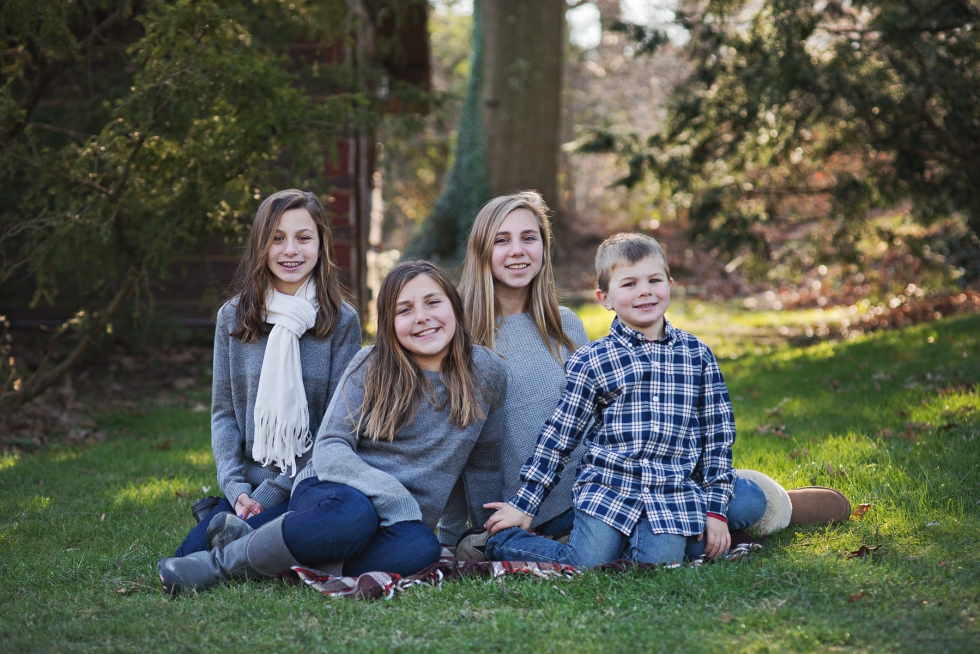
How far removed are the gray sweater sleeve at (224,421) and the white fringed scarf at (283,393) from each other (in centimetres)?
12

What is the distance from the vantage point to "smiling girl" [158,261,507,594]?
10.6ft

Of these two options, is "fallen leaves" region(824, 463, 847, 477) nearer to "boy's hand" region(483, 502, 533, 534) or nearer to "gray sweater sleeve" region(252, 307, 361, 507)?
"boy's hand" region(483, 502, 533, 534)

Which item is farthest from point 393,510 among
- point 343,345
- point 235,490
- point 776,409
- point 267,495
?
point 776,409

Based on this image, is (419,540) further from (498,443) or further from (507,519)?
(498,443)

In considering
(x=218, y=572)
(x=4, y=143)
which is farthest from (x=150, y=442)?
(x=218, y=572)

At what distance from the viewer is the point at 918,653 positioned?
7.98 ft

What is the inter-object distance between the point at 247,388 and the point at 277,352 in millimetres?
265

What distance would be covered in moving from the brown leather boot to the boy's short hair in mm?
1094

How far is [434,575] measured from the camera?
10.7 ft

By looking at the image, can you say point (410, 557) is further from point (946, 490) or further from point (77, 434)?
point (77, 434)

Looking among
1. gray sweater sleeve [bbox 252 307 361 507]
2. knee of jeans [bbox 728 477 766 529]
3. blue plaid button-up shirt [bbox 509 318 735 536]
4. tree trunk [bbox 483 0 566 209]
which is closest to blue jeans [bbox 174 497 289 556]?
gray sweater sleeve [bbox 252 307 361 507]

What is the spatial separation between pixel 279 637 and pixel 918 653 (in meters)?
1.81

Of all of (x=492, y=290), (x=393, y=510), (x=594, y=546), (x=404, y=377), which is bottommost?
(x=594, y=546)

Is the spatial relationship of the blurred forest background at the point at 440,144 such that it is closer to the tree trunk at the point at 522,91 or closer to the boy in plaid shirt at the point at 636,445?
the tree trunk at the point at 522,91
